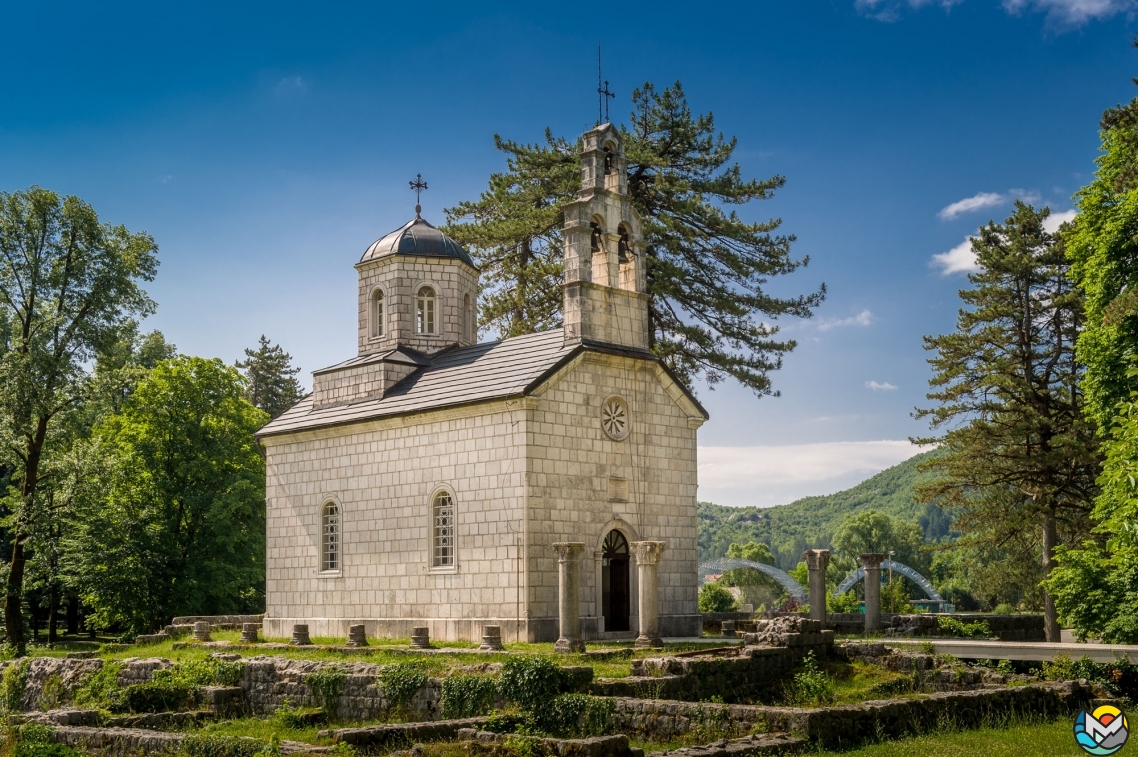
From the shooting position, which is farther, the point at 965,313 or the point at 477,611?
the point at 965,313

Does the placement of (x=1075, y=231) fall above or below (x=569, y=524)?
above

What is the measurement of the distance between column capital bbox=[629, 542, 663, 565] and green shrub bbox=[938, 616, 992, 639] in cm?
793

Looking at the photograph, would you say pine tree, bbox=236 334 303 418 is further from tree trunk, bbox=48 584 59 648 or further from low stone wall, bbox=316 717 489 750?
low stone wall, bbox=316 717 489 750

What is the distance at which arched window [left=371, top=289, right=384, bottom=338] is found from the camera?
32.2 meters

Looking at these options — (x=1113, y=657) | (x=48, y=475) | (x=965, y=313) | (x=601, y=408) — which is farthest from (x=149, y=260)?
(x=1113, y=657)

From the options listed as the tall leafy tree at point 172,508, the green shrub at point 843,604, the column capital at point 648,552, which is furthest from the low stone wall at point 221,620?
the green shrub at point 843,604

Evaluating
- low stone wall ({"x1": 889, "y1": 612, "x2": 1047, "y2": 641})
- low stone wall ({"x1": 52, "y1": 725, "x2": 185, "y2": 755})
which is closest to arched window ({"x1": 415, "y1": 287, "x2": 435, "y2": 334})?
low stone wall ({"x1": 889, "y1": 612, "x2": 1047, "y2": 641})

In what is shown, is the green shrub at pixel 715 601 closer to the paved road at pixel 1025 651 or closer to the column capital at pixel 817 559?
the column capital at pixel 817 559

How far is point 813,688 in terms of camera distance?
18375mm

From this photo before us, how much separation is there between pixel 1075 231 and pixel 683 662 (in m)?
18.3

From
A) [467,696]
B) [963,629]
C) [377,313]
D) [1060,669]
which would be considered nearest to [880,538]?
[377,313]

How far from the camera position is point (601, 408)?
26312 millimetres

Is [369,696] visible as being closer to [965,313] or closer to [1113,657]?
[1113,657]

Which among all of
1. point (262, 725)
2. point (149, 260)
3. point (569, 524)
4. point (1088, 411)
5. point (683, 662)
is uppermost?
point (149, 260)
